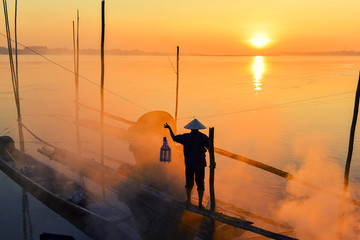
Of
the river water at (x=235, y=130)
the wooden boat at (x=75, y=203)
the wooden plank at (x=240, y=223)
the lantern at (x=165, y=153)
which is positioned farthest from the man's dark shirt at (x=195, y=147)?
the river water at (x=235, y=130)

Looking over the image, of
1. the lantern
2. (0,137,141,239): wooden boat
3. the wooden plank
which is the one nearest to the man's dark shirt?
the wooden plank

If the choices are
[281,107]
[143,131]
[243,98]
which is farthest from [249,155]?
[243,98]

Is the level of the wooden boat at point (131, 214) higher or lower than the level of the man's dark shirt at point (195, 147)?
lower

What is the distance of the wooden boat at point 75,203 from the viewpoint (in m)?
11.5

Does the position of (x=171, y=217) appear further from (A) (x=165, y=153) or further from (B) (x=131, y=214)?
(A) (x=165, y=153)

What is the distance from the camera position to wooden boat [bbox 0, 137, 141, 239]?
1146 cm

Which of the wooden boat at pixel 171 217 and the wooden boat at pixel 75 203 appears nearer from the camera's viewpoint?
the wooden boat at pixel 171 217

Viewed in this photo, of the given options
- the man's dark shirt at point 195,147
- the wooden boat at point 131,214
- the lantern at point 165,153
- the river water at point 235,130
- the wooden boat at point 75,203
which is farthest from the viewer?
the river water at point 235,130

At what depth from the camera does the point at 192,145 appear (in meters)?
8.87

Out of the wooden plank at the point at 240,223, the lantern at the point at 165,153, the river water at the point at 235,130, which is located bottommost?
the river water at the point at 235,130

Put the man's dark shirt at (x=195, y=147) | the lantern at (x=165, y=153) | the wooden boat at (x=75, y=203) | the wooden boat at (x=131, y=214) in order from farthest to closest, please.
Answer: the wooden boat at (x=75, y=203) → the lantern at (x=165, y=153) → the wooden boat at (x=131, y=214) → the man's dark shirt at (x=195, y=147)

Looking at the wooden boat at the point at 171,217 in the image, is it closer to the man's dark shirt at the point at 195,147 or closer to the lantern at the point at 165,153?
the lantern at the point at 165,153

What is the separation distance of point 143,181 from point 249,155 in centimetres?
1396

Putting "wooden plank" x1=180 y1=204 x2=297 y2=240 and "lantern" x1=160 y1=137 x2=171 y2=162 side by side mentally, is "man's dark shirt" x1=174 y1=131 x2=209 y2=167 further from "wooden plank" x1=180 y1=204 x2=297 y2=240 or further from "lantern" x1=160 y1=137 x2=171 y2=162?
"lantern" x1=160 y1=137 x2=171 y2=162
